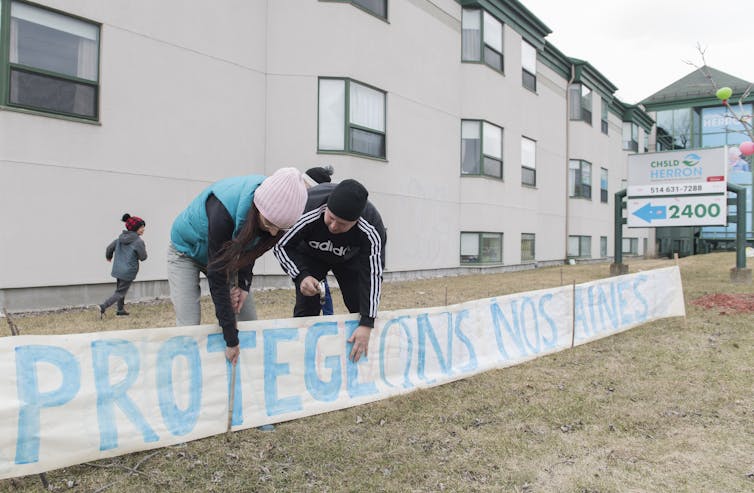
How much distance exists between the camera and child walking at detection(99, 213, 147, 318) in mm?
7516

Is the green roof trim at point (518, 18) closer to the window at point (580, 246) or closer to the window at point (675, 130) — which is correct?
the window at point (580, 246)

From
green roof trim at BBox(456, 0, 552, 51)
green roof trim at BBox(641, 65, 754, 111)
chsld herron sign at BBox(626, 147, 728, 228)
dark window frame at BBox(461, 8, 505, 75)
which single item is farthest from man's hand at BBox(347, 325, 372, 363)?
green roof trim at BBox(641, 65, 754, 111)

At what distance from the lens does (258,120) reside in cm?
1052

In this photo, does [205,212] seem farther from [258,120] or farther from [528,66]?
[528,66]

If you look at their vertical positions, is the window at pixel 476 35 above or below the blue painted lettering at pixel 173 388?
above

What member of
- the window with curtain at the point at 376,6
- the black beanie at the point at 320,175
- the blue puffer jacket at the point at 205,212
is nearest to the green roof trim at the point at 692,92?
the window with curtain at the point at 376,6

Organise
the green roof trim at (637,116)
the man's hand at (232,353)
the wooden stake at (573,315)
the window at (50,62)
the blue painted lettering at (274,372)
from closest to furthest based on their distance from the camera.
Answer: the man's hand at (232,353) → the blue painted lettering at (274,372) → the wooden stake at (573,315) → the window at (50,62) → the green roof trim at (637,116)

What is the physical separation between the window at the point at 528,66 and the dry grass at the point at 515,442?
14505 mm

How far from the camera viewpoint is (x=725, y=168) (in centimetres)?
1188

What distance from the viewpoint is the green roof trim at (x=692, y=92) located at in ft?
116

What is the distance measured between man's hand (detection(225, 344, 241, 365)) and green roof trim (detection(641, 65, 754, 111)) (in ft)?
134

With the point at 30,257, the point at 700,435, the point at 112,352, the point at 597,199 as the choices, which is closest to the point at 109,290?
the point at 30,257

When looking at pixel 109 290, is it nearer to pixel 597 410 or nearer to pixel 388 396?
pixel 388 396

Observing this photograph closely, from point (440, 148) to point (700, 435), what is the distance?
11255 millimetres
